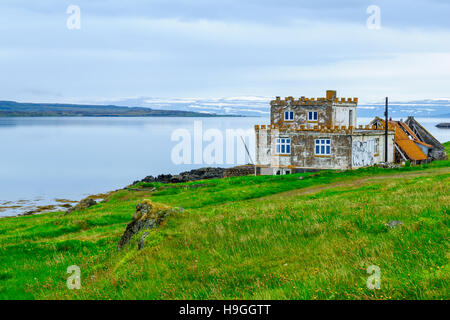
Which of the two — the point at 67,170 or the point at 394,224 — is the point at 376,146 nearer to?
the point at 394,224

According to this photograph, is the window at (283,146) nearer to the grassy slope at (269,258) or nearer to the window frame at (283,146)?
the window frame at (283,146)

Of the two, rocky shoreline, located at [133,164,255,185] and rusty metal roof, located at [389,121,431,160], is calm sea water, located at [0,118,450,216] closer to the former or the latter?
rocky shoreline, located at [133,164,255,185]

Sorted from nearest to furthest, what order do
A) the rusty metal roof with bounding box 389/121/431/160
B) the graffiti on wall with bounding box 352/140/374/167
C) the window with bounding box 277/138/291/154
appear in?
the graffiti on wall with bounding box 352/140/374/167
the window with bounding box 277/138/291/154
the rusty metal roof with bounding box 389/121/431/160

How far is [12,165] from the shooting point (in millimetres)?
111375

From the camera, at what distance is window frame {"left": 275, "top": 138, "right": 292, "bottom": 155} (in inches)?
2013

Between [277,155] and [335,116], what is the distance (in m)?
8.14

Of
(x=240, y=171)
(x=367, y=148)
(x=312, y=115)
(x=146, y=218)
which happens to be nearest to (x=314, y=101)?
(x=312, y=115)

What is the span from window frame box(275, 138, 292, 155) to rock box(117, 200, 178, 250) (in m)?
34.8

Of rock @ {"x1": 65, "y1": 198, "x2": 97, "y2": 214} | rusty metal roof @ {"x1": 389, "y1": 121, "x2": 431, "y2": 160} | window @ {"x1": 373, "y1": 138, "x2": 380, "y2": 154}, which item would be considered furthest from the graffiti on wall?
rock @ {"x1": 65, "y1": 198, "x2": 97, "y2": 214}

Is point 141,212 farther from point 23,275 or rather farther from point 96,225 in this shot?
point 96,225

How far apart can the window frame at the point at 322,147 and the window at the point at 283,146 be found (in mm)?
3048

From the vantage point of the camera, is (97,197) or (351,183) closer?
(351,183)

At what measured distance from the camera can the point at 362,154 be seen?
4953cm
